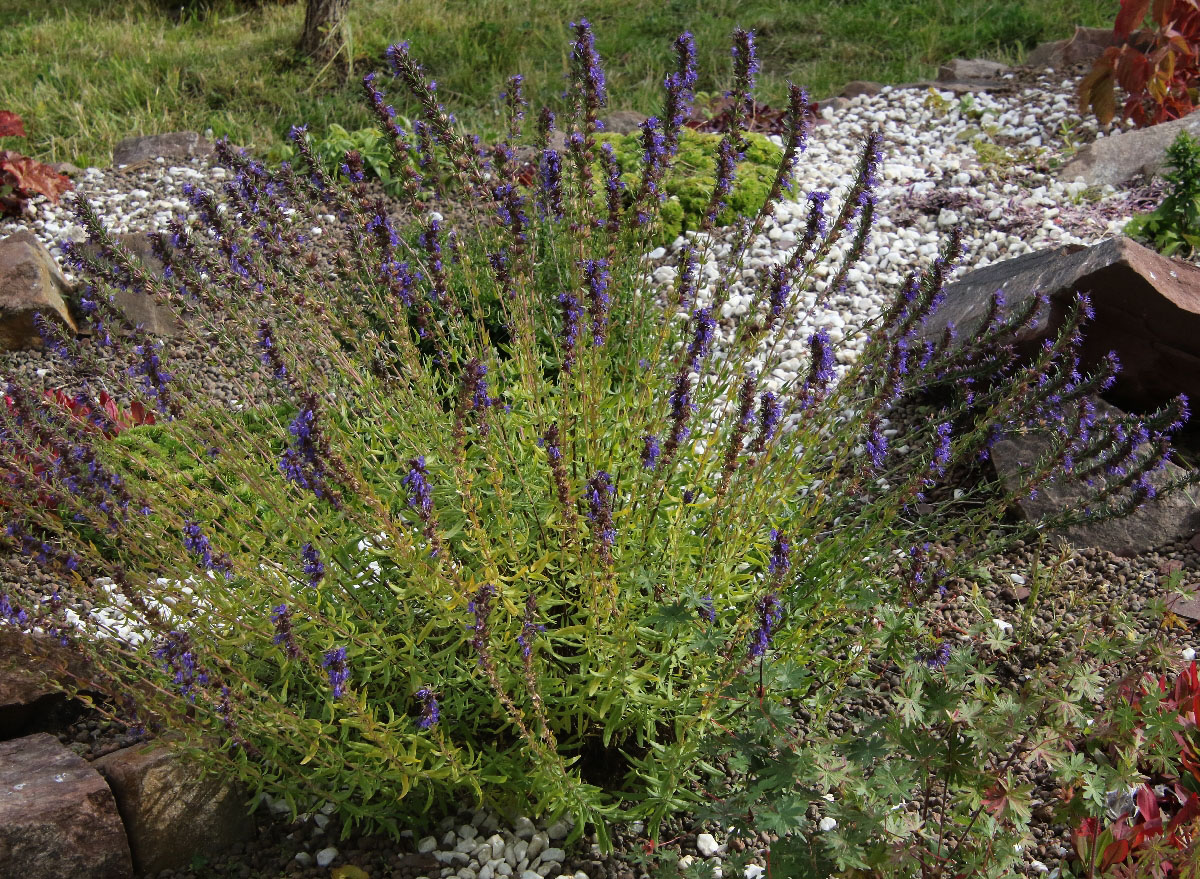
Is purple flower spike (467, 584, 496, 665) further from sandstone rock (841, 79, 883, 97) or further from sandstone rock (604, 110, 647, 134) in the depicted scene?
sandstone rock (841, 79, 883, 97)

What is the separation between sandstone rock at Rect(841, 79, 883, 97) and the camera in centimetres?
884

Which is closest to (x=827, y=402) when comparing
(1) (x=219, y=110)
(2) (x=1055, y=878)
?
(2) (x=1055, y=878)

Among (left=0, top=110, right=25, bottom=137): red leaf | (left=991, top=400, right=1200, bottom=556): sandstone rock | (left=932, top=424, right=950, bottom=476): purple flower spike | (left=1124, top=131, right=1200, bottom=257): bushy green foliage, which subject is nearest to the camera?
(left=932, top=424, right=950, bottom=476): purple flower spike

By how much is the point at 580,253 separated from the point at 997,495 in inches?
86.2

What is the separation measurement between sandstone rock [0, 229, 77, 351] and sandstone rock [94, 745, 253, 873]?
12.0ft

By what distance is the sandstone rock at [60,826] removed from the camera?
2791mm

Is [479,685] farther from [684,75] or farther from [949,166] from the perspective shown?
[949,166]

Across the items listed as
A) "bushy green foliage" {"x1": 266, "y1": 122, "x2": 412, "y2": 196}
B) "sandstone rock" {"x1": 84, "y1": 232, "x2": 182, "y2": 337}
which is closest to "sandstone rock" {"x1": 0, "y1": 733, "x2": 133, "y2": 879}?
"sandstone rock" {"x1": 84, "y1": 232, "x2": 182, "y2": 337}

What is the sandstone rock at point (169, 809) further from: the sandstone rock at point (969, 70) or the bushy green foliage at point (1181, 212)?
the sandstone rock at point (969, 70)

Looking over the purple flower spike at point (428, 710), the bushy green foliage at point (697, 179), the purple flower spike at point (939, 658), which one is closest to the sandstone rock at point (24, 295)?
the bushy green foliage at point (697, 179)

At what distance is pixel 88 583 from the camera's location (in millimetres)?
4059

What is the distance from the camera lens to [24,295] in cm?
586

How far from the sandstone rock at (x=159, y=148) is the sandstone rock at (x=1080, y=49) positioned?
742 cm

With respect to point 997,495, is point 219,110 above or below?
above
